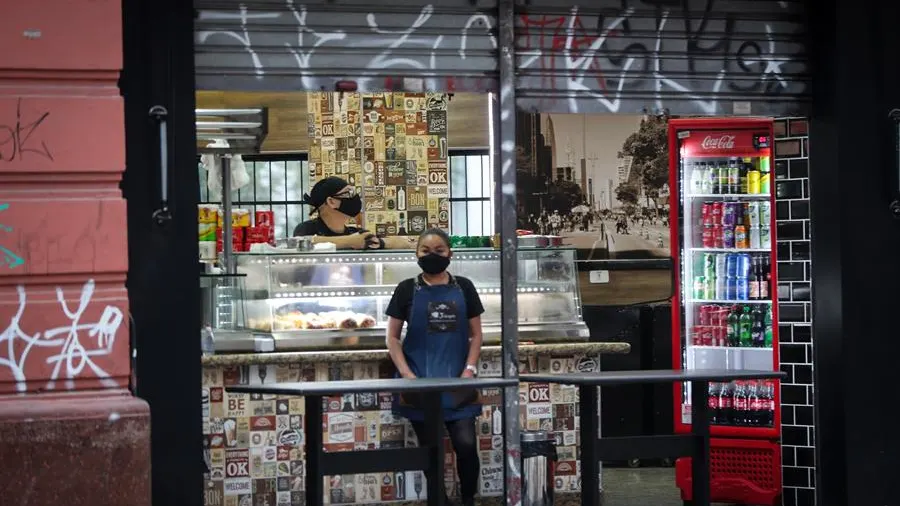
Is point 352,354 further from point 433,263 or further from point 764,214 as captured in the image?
point 764,214

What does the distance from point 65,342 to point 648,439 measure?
9.75 ft

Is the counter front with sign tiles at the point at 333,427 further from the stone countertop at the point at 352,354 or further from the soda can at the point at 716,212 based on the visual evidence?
the soda can at the point at 716,212

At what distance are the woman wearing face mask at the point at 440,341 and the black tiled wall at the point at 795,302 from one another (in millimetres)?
2108

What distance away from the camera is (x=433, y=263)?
8.43m

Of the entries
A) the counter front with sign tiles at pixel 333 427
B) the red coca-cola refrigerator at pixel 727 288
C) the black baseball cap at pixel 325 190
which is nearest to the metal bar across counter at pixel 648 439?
the counter front with sign tiles at pixel 333 427

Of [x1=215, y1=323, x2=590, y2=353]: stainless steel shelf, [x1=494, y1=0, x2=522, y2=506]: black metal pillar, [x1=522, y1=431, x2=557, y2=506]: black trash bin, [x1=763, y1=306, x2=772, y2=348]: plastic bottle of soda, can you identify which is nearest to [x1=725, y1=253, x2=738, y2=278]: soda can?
[x1=763, y1=306, x2=772, y2=348]: plastic bottle of soda

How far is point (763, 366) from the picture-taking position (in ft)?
31.9

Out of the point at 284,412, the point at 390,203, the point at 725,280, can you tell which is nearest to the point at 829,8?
the point at 725,280

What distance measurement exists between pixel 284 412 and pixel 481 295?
5.43ft

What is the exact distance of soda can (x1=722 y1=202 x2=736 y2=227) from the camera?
9.78 m

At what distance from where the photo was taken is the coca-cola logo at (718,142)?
379 inches

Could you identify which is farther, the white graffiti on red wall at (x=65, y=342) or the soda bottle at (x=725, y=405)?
the soda bottle at (x=725, y=405)

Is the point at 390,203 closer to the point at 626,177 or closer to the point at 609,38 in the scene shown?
the point at 626,177

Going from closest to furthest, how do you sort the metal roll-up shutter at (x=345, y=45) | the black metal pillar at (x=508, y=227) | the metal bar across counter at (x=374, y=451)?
the metal bar across counter at (x=374, y=451) → the metal roll-up shutter at (x=345, y=45) → the black metal pillar at (x=508, y=227)
